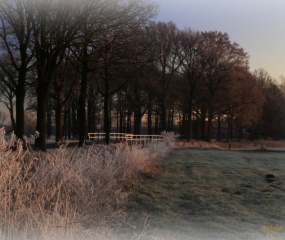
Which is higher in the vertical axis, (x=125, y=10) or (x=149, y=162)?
(x=125, y=10)

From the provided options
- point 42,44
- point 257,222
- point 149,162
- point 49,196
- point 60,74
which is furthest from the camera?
point 60,74

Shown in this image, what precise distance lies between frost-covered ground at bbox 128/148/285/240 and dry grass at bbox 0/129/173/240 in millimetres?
581

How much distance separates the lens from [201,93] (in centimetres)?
5266

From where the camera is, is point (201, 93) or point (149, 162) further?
point (201, 93)

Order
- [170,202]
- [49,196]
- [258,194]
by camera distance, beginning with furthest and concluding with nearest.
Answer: [258,194] < [170,202] < [49,196]

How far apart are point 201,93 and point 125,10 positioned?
3107 cm

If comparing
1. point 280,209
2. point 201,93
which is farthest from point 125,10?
point 201,93

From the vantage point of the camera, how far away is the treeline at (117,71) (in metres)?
22.1

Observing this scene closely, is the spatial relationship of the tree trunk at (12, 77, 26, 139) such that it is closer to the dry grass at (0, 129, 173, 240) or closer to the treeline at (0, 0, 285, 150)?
the treeline at (0, 0, 285, 150)

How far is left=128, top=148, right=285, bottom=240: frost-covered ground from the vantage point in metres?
8.12

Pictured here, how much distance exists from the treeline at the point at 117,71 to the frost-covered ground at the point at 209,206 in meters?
9.30

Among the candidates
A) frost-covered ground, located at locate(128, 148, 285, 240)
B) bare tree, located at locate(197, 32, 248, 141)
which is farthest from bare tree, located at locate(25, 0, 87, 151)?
bare tree, located at locate(197, 32, 248, 141)

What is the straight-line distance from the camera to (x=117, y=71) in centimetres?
3388

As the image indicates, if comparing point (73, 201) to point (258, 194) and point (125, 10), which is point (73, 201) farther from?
point (125, 10)
